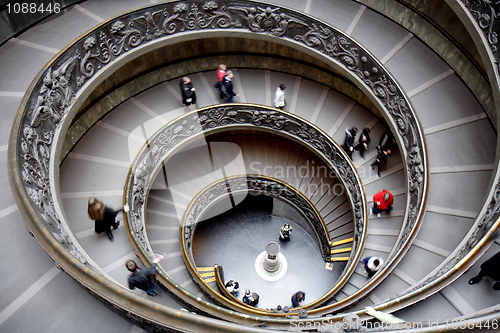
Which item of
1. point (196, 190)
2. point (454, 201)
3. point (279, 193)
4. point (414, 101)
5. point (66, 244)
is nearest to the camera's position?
point (66, 244)

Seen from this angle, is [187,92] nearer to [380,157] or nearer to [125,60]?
[125,60]

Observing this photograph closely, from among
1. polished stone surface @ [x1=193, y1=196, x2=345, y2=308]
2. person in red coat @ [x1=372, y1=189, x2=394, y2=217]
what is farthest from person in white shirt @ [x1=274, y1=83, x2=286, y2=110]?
polished stone surface @ [x1=193, y1=196, x2=345, y2=308]

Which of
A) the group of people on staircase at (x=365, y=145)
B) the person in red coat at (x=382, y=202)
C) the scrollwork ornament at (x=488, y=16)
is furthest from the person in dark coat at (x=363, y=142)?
the scrollwork ornament at (x=488, y=16)

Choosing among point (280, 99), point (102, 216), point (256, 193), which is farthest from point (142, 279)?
point (256, 193)

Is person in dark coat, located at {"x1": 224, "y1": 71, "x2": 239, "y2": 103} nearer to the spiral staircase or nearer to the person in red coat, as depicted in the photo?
the spiral staircase

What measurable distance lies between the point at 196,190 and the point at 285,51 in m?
5.92

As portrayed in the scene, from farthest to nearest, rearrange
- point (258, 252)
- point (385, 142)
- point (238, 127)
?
1. point (258, 252)
2. point (238, 127)
3. point (385, 142)

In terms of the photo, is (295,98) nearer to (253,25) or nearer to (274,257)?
(253,25)

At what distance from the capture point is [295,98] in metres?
12.1

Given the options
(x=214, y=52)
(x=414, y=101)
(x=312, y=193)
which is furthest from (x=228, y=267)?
(x=414, y=101)

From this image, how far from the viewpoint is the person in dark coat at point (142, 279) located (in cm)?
564

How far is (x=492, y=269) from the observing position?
494cm

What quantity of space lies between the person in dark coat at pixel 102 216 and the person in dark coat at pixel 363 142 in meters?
6.89

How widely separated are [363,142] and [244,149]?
5320 millimetres
